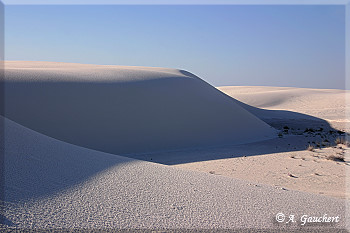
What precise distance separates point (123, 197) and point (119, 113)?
9.34 metres

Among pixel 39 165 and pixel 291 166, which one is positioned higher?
pixel 39 165

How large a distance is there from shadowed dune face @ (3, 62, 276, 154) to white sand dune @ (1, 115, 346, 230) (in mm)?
6054

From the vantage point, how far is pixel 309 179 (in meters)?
7.60

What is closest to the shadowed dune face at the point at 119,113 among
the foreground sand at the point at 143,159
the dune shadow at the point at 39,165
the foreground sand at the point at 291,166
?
the foreground sand at the point at 143,159

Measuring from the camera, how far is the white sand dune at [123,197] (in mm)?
3382

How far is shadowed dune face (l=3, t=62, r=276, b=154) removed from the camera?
11508 millimetres

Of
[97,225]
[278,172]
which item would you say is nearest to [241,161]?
[278,172]

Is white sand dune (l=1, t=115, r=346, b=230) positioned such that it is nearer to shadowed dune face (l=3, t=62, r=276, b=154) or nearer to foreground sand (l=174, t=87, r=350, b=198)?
foreground sand (l=174, t=87, r=350, b=198)

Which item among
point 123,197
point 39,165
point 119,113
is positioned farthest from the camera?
point 119,113

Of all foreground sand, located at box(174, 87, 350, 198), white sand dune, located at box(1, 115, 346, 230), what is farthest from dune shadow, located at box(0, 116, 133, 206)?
foreground sand, located at box(174, 87, 350, 198)

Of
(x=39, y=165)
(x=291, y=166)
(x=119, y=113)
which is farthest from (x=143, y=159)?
(x=39, y=165)

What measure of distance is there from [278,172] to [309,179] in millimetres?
867

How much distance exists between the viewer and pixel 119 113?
1307 cm

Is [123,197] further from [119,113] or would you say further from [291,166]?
[119,113]
